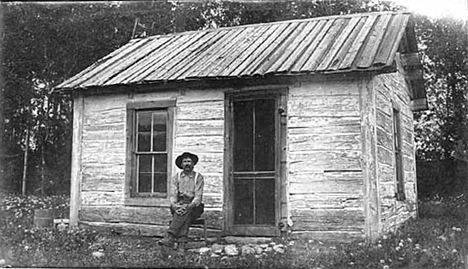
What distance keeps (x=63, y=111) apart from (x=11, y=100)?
1423 mm

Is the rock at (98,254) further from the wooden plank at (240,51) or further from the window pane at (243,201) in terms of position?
the wooden plank at (240,51)

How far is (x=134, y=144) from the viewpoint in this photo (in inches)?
262

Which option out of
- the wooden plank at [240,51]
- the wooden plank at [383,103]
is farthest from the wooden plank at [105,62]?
the wooden plank at [383,103]

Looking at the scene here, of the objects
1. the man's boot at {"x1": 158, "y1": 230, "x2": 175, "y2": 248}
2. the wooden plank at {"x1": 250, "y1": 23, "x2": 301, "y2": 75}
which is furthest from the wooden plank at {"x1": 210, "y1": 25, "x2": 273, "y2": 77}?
the man's boot at {"x1": 158, "y1": 230, "x2": 175, "y2": 248}

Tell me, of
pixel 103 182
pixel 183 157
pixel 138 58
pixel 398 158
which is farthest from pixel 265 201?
pixel 138 58

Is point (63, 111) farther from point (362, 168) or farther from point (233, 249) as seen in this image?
point (362, 168)

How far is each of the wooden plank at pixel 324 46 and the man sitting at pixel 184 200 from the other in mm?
1589

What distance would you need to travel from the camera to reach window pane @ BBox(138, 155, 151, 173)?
650cm

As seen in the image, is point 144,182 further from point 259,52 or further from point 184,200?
point 259,52

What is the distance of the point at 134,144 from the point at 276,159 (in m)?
1.67

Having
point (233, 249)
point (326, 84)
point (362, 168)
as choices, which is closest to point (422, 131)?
point (362, 168)

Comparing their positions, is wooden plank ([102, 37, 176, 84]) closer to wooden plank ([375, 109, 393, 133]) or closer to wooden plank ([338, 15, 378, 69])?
wooden plank ([338, 15, 378, 69])

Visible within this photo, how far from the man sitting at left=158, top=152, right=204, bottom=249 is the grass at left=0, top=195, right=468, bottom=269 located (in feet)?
0.86

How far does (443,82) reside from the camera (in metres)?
5.26
